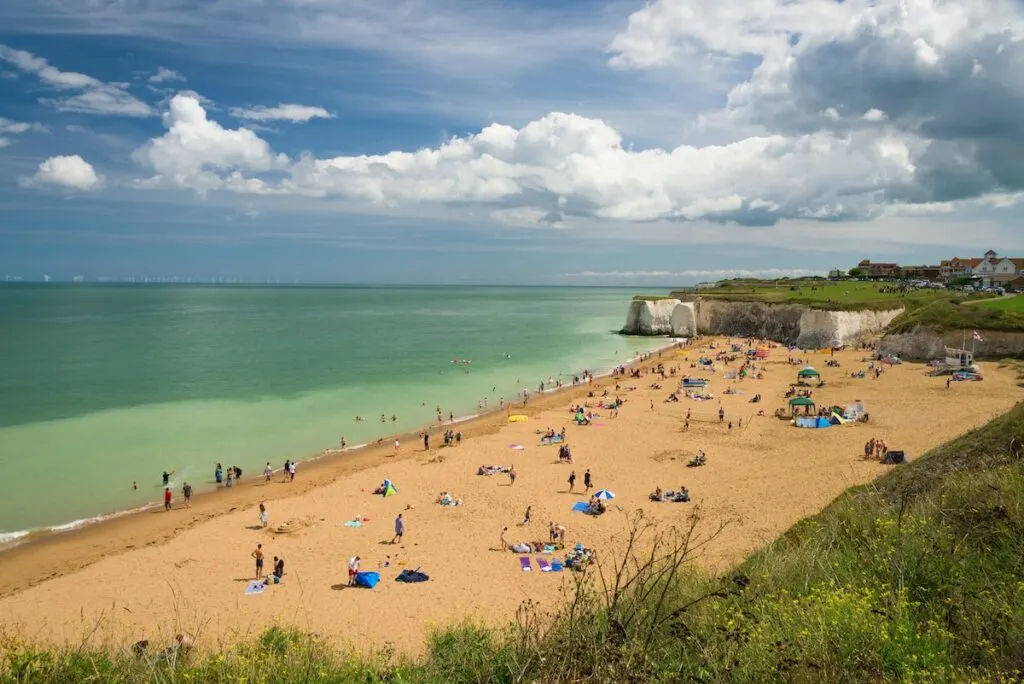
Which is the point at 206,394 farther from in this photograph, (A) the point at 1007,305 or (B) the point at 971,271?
(B) the point at 971,271

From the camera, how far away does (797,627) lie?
5.58 metres

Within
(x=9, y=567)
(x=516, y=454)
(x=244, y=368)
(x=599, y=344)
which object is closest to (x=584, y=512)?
(x=516, y=454)

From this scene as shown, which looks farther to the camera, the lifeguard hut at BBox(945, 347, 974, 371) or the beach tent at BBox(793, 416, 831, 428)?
the lifeguard hut at BBox(945, 347, 974, 371)

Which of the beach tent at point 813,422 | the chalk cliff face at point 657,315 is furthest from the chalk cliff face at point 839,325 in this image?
the beach tent at point 813,422

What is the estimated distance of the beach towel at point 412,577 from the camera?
1528 cm

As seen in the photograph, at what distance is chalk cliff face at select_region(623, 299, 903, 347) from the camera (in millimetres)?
58062

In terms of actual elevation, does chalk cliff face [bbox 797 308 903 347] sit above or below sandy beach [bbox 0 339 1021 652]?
above

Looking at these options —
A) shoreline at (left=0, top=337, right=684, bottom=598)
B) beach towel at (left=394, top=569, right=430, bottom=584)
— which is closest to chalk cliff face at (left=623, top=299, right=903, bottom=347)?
shoreline at (left=0, top=337, right=684, bottom=598)

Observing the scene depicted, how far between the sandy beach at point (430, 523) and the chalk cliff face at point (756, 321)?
78.5 feet

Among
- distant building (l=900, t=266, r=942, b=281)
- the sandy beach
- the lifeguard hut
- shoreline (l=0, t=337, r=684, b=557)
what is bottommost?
shoreline (l=0, t=337, r=684, b=557)

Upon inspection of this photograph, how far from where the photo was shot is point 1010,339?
43.2 metres

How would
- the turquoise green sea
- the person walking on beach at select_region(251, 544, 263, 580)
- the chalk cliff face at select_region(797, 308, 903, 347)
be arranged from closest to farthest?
the person walking on beach at select_region(251, 544, 263, 580) → the turquoise green sea → the chalk cliff face at select_region(797, 308, 903, 347)

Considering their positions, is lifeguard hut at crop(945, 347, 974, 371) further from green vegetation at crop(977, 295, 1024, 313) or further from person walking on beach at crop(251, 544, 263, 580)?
person walking on beach at crop(251, 544, 263, 580)

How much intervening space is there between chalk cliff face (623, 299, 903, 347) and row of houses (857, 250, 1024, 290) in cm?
4100
